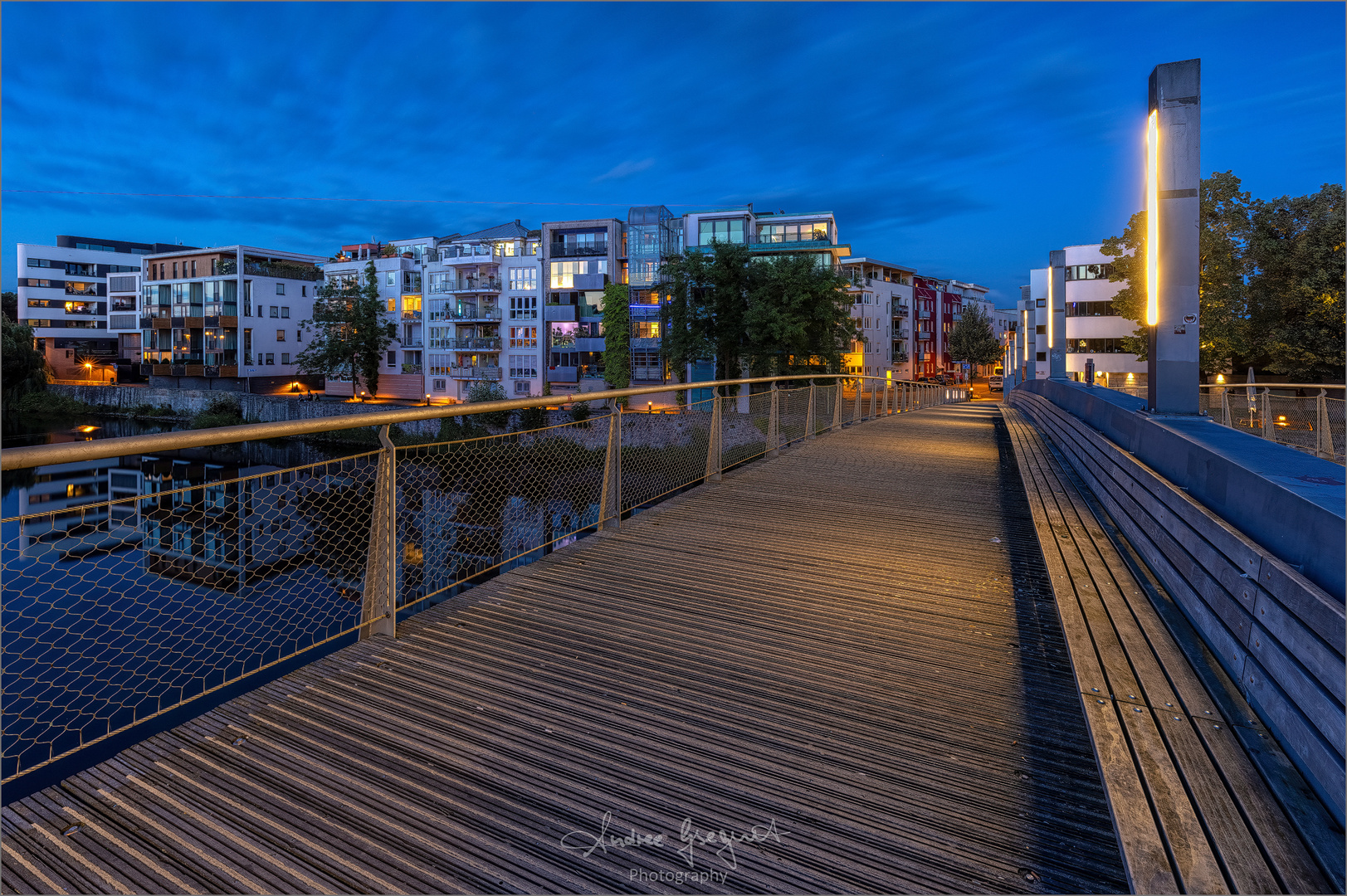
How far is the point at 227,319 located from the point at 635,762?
227 feet

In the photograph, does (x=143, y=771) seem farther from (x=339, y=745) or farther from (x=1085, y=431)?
(x=1085, y=431)

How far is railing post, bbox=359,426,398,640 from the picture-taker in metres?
4.12

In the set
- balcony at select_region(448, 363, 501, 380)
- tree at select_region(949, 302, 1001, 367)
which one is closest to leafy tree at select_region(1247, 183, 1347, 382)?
tree at select_region(949, 302, 1001, 367)

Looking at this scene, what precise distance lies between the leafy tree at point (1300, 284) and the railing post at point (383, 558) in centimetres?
3932

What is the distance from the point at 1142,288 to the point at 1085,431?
2727 centimetres

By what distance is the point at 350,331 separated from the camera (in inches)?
2136

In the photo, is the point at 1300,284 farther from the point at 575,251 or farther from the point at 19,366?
the point at 19,366

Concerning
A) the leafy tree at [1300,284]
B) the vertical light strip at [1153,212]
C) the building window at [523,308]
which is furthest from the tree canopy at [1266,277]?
the building window at [523,308]

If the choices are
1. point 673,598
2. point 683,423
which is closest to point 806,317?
point 683,423

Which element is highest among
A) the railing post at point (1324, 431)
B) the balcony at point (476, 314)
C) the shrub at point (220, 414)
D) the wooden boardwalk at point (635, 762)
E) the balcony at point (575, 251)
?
the balcony at point (575, 251)

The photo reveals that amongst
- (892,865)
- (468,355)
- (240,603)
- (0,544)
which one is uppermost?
(468,355)

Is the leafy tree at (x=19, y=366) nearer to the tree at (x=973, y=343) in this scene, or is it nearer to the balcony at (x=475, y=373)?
the balcony at (x=475, y=373)

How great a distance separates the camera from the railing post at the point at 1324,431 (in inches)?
396

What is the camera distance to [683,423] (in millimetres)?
10102
